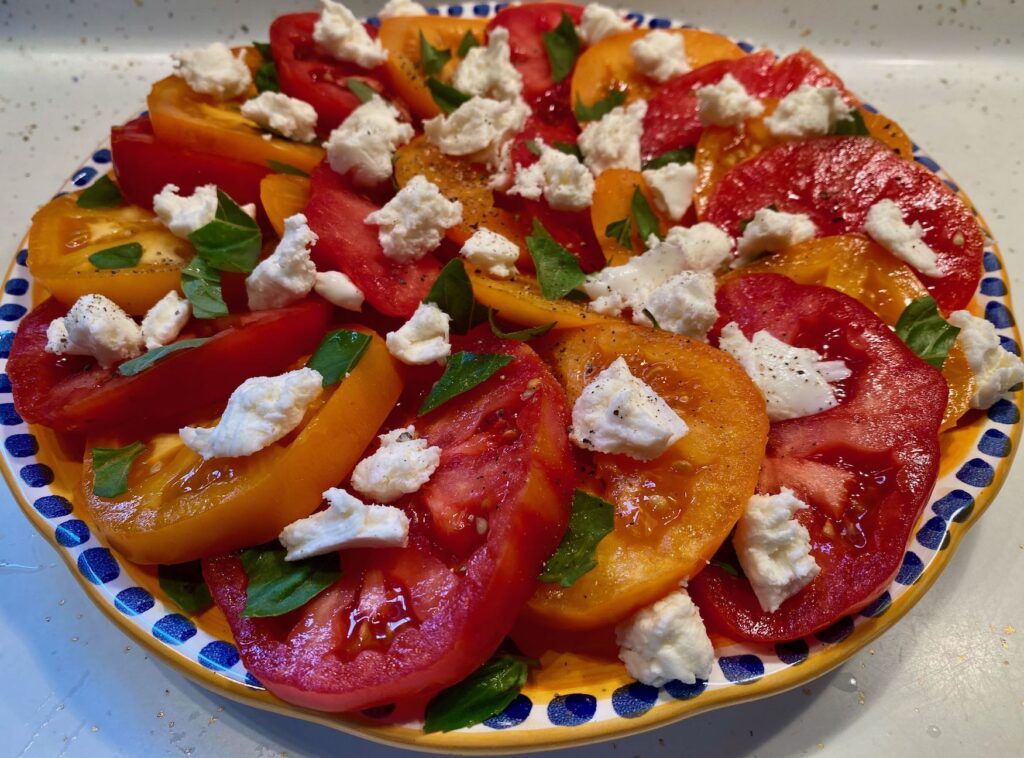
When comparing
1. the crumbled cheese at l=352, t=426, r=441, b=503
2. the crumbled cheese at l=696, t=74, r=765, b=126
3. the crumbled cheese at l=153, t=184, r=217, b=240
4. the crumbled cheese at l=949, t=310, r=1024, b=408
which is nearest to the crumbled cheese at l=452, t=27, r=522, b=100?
the crumbled cheese at l=696, t=74, r=765, b=126

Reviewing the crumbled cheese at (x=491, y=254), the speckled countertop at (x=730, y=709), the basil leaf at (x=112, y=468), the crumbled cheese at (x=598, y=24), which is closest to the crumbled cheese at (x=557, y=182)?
the crumbled cheese at (x=491, y=254)

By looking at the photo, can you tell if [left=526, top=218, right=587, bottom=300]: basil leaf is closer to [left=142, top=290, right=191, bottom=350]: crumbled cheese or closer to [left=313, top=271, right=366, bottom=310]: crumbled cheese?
[left=313, top=271, right=366, bottom=310]: crumbled cheese

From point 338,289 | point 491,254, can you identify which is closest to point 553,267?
point 491,254

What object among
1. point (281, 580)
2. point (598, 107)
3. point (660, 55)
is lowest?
point (281, 580)

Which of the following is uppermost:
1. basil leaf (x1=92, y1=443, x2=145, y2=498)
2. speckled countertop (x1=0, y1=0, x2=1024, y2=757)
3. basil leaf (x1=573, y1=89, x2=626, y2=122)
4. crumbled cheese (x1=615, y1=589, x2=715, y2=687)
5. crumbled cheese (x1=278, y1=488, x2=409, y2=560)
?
basil leaf (x1=573, y1=89, x2=626, y2=122)

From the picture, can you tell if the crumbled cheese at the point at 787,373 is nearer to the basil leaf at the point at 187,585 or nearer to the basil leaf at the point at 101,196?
the basil leaf at the point at 187,585

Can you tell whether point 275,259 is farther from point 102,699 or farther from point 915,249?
point 915,249

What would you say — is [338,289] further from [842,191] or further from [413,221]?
[842,191]

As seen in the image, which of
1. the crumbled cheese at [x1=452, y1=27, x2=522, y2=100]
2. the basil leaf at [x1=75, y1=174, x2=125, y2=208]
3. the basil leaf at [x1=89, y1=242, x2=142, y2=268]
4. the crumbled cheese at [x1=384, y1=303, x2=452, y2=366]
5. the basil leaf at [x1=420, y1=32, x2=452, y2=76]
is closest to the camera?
the crumbled cheese at [x1=384, y1=303, x2=452, y2=366]
